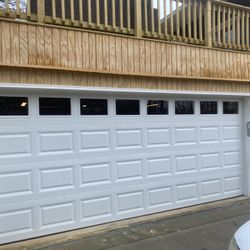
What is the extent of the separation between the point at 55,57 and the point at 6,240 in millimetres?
2862

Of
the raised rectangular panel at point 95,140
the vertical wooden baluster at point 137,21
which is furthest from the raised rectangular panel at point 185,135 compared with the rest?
the vertical wooden baluster at point 137,21

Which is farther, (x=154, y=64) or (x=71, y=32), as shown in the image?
(x=154, y=64)

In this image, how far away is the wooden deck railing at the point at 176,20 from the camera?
561cm

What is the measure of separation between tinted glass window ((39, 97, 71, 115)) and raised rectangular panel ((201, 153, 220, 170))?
126 inches

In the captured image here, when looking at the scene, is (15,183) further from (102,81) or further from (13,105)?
(102,81)

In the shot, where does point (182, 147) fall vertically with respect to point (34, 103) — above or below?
below

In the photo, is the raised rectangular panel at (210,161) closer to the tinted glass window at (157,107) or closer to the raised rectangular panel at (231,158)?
the raised rectangular panel at (231,158)

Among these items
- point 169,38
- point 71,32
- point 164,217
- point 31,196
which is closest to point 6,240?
point 31,196

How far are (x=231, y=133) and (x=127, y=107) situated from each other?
9.17 feet

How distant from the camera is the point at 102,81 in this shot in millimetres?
5449

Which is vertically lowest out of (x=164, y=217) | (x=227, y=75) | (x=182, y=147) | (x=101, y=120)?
(x=164, y=217)

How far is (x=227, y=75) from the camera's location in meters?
6.86

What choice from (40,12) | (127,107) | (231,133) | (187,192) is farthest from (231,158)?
(40,12)

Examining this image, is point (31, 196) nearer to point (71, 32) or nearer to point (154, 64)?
point (71, 32)
